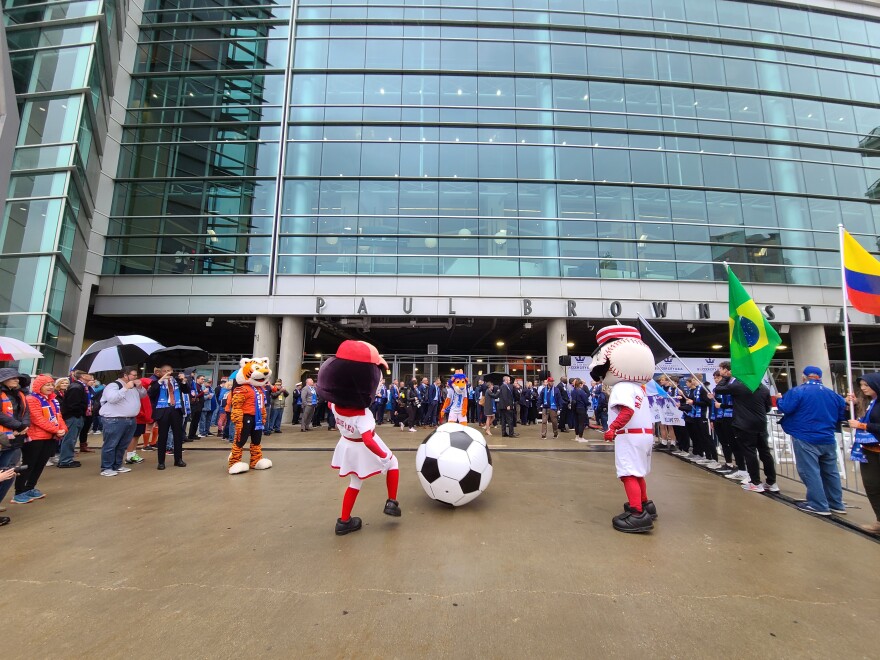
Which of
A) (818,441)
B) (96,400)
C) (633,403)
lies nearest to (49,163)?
(96,400)

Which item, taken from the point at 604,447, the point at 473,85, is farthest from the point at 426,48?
the point at 604,447

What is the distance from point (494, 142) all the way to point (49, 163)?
16.7 meters

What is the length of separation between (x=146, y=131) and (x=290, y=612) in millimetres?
23953

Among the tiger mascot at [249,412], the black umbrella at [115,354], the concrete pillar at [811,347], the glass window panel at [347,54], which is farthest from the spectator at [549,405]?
the glass window panel at [347,54]

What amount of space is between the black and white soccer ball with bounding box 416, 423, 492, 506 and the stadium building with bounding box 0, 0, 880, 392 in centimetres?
1217

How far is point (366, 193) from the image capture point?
18109 mm

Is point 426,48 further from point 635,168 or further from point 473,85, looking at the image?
point 635,168

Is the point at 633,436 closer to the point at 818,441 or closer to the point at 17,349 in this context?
the point at 818,441

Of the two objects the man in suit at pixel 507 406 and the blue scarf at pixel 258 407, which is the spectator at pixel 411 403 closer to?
the man in suit at pixel 507 406

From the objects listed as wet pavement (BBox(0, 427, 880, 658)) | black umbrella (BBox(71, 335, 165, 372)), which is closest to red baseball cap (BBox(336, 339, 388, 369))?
wet pavement (BBox(0, 427, 880, 658))

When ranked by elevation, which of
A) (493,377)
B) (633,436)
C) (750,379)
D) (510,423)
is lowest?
(510,423)

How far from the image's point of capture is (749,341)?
5180 millimetres

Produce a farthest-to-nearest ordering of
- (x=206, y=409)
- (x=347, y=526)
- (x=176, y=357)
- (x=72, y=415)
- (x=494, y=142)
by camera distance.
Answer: (x=494, y=142) < (x=206, y=409) < (x=176, y=357) < (x=72, y=415) < (x=347, y=526)

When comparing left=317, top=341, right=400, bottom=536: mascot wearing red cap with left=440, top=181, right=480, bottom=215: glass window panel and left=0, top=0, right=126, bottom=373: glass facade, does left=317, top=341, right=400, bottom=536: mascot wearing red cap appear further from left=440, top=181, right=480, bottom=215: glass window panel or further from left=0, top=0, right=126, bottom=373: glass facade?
left=440, top=181, right=480, bottom=215: glass window panel
